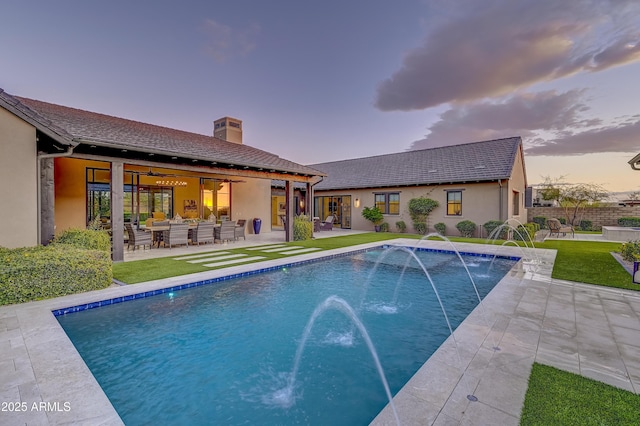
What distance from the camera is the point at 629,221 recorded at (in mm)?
19531

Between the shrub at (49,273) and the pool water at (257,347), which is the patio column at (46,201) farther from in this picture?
the pool water at (257,347)

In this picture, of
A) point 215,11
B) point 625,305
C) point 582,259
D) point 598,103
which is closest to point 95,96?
point 215,11

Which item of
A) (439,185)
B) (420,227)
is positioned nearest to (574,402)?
(420,227)

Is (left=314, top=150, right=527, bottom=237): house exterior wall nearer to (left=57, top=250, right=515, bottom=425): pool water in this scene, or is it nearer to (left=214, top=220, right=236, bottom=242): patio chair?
(left=57, top=250, right=515, bottom=425): pool water

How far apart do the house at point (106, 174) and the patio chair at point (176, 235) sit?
1963mm

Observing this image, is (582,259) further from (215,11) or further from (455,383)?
(215,11)

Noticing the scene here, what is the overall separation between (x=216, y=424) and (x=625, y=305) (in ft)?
22.4

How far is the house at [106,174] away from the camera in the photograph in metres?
6.35

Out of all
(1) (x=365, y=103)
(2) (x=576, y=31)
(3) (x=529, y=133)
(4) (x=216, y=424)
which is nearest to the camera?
(4) (x=216, y=424)

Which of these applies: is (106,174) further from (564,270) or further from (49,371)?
(564,270)

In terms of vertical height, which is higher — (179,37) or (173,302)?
(179,37)

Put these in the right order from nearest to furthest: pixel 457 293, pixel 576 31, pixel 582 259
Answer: pixel 457 293
pixel 582 259
pixel 576 31

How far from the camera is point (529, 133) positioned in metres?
20.5

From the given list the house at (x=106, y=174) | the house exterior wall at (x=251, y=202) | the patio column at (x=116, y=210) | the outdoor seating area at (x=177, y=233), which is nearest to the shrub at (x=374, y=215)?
the house at (x=106, y=174)
